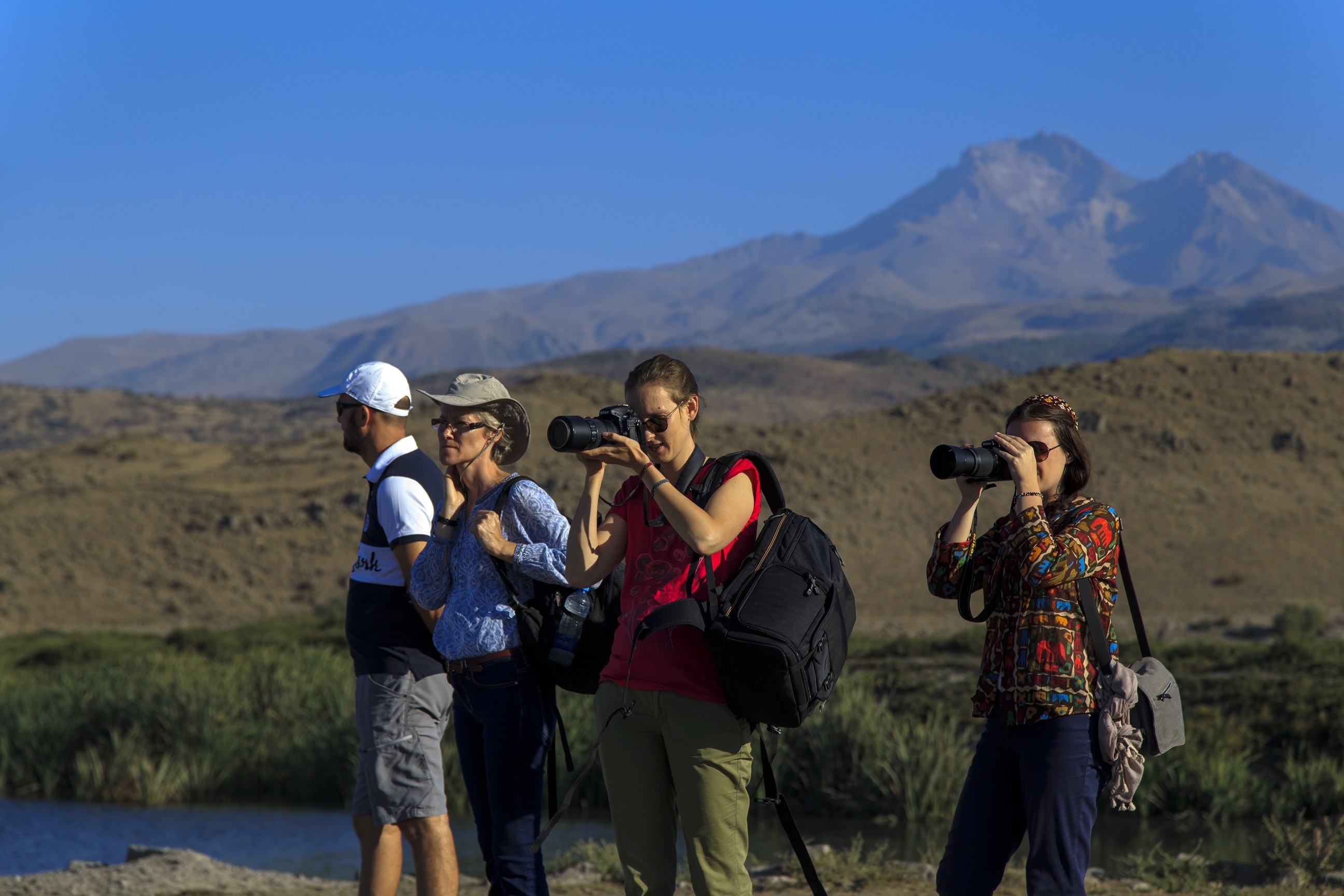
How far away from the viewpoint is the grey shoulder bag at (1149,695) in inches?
132

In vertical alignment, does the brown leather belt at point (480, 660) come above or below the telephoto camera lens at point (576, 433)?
below

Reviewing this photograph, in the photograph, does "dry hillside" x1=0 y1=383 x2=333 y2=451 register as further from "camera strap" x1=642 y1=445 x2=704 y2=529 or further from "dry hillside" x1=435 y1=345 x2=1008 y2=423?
"camera strap" x1=642 y1=445 x2=704 y2=529

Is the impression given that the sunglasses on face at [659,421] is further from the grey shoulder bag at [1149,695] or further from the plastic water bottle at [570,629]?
the grey shoulder bag at [1149,695]

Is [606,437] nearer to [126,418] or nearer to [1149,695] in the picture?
[1149,695]

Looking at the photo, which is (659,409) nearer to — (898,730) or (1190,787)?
(898,730)

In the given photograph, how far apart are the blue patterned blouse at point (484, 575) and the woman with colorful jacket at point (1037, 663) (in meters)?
1.18

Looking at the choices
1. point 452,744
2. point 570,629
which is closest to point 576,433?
point 570,629

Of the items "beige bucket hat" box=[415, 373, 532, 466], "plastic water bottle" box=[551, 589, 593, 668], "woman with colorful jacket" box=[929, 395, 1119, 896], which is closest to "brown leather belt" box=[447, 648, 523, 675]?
"plastic water bottle" box=[551, 589, 593, 668]

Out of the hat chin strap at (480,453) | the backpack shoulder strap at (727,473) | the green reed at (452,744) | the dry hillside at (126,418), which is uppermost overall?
the dry hillside at (126,418)

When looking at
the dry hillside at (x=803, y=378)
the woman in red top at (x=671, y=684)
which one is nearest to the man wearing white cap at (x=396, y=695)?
the woman in red top at (x=671, y=684)

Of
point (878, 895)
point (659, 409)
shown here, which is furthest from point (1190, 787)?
point (659, 409)

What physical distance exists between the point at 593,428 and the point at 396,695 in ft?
4.79

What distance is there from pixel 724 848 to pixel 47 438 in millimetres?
79150

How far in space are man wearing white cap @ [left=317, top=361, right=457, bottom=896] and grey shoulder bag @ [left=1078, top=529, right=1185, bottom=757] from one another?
2.03m
